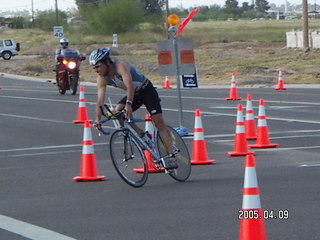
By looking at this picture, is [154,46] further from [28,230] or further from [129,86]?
[28,230]

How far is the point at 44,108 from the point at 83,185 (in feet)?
45.3

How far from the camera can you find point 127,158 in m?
11.3

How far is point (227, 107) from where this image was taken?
24.0 meters

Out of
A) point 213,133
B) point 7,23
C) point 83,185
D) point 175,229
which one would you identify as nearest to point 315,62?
point 213,133

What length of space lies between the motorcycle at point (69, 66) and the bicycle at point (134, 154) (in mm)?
16941

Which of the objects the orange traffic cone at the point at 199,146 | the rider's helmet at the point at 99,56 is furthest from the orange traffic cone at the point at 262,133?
the rider's helmet at the point at 99,56

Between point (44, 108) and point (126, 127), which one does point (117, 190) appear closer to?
point (126, 127)

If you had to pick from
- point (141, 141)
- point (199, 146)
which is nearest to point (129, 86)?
point (141, 141)

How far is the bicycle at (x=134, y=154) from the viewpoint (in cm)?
1112

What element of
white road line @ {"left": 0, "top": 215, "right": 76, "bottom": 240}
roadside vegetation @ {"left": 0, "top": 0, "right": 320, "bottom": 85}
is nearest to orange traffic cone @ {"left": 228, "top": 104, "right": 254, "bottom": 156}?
white road line @ {"left": 0, "top": 215, "right": 76, "bottom": 240}

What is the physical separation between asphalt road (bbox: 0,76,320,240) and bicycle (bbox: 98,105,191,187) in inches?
6.1

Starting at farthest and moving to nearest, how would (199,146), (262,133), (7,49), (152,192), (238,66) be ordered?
(7,49), (238,66), (262,133), (199,146), (152,192)

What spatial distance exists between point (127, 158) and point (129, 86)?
3.37ft

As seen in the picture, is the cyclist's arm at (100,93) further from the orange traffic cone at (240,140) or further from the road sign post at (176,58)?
the road sign post at (176,58)
